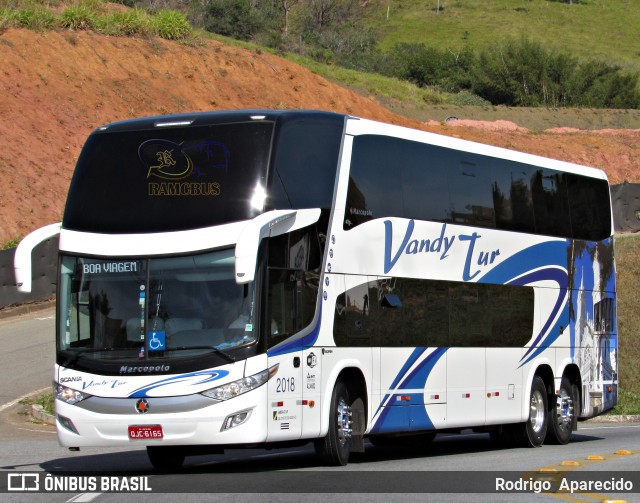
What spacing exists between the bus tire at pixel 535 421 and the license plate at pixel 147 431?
8045 millimetres

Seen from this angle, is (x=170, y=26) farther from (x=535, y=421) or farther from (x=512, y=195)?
(x=535, y=421)

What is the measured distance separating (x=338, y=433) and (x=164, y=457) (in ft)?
7.34

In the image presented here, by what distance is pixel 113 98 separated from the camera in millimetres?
56562

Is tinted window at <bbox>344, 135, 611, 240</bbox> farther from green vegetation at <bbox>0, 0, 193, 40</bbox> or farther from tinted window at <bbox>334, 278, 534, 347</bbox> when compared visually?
green vegetation at <bbox>0, 0, 193, 40</bbox>

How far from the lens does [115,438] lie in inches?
503

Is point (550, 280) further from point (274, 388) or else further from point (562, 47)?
point (562, 47)

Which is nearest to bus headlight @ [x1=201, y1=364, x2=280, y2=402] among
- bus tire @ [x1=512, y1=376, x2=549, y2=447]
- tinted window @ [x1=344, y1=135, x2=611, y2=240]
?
tinted window @ [x1=344, y1=135, x2=611, y2=240]

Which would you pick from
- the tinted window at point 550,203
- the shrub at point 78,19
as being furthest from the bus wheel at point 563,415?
the shrub at point 78,19

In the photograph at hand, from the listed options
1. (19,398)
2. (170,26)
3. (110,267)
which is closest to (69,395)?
(110,267)

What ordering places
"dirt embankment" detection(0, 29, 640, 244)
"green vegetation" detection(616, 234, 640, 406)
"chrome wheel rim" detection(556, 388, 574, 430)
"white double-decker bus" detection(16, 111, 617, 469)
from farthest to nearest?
"dirt embankment" detection(0, 29, 640, 244)
"green vegetation" detection(616, 234, 640, 406)
"chrome wheel rim" detection(556, 388, 574, 430)
"white double-decker bus" detection(16, 111, 617, 469)

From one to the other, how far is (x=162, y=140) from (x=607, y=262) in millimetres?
11156

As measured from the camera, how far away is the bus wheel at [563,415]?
19.7 meters

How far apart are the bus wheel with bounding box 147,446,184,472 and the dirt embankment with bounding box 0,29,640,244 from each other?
30.2 metres

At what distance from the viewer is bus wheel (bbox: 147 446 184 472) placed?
14425 mm
